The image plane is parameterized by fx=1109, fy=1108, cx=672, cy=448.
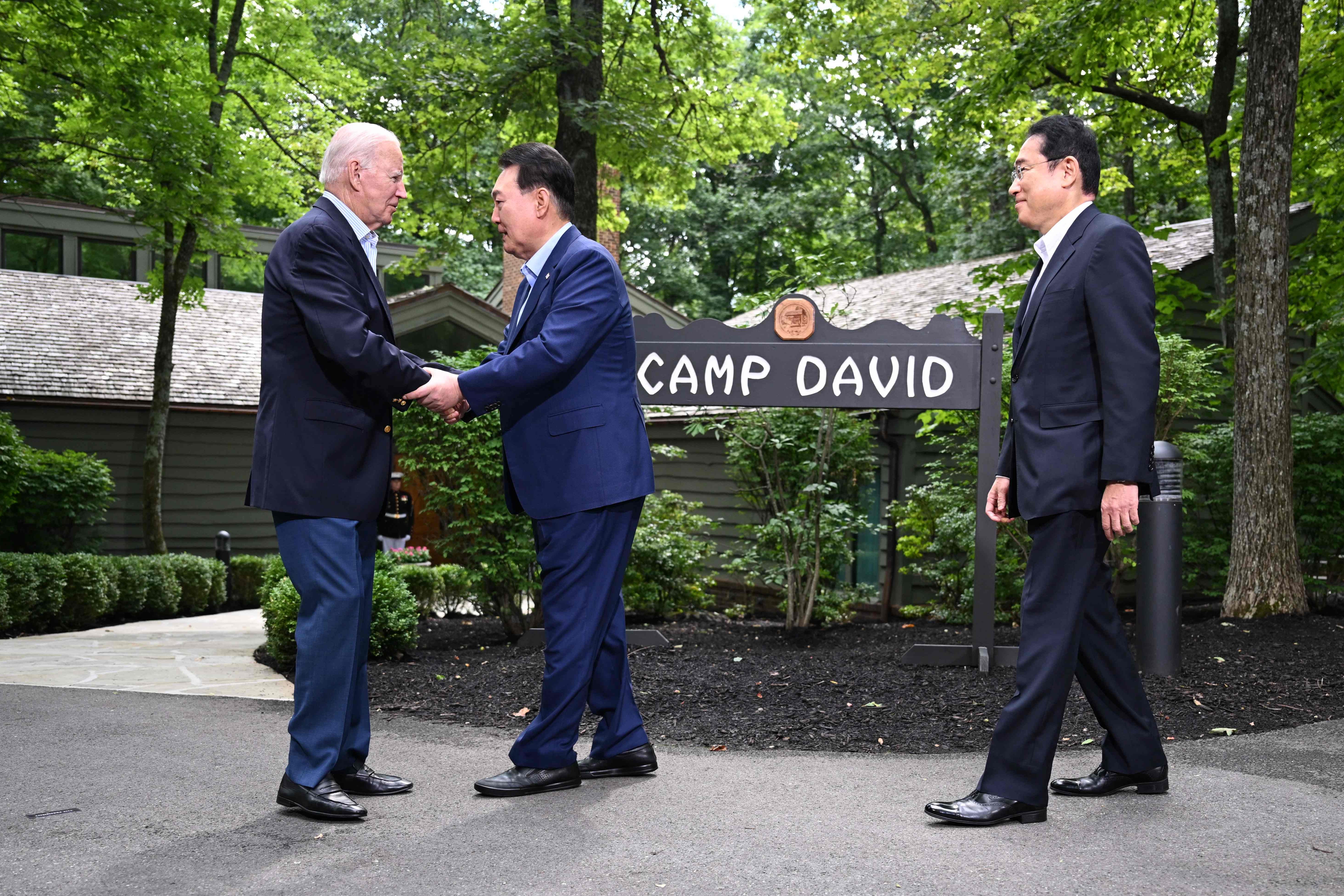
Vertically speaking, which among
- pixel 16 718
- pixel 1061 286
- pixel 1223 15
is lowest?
pixel 16 718

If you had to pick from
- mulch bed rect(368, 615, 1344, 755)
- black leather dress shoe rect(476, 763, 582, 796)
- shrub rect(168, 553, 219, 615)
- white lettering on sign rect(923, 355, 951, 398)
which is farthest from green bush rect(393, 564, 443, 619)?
black leather dress shoe rect(476, 763, 582, 796)

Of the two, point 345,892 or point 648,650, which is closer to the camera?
point 345,892

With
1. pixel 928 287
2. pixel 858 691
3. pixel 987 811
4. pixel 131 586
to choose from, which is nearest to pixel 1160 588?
pixel 858 691

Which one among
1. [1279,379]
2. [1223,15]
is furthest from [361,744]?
[1223,15]

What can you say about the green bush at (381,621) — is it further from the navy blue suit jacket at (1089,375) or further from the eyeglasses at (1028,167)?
the eyeglasses at (1028,167)

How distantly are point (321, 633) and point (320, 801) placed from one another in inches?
19.8

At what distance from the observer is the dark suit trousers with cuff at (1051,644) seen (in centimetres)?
330

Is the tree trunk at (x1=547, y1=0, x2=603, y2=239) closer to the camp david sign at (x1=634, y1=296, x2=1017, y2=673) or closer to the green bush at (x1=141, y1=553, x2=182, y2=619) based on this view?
the camp david sign at (x1=634, y1=296, x2=1017, y2=673)

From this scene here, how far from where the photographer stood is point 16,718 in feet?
16.2

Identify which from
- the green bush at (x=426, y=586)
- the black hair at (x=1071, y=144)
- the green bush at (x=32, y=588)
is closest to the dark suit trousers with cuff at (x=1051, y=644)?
the black hair at (x=1071, y=144)

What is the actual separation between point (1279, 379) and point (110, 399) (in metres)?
15.1

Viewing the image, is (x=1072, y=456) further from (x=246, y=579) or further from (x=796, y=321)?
(x=246, y=579)

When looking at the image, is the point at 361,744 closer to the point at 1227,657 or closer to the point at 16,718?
the point at 16,718

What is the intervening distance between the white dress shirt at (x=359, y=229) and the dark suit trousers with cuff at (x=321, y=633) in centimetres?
87
